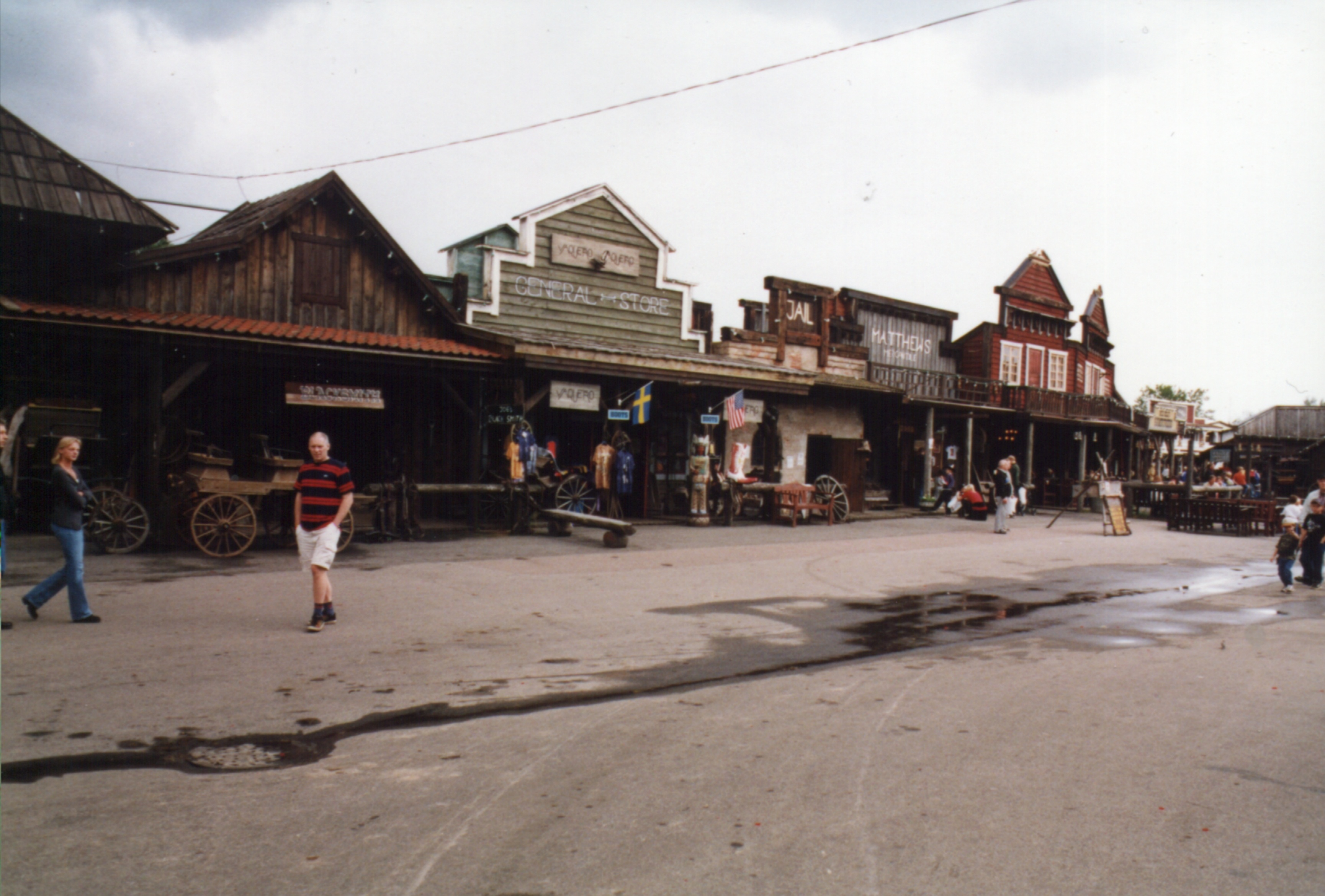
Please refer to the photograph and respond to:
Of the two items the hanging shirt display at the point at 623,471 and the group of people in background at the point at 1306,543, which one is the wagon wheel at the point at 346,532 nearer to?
A: the hanging shirt display at the point at 623,471

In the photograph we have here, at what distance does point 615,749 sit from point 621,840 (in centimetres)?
124

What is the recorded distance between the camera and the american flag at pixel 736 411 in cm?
1950

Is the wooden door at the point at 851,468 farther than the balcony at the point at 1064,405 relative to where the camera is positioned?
No

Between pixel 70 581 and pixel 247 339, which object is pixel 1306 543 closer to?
pixel 70 581

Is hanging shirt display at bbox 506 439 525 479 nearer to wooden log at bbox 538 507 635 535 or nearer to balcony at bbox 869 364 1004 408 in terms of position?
wooden log at bbox 538 507 635 535

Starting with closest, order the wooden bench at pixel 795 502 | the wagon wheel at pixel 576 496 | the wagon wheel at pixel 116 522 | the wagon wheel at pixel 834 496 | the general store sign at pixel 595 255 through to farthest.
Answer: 1. the wagon wheel at pixel 116 522
2. the wagon wheel at pixel 576 496
3. the general store sign at pixel 595 255
4. the wooden bench at pixel 795 502
5. the wagon wheel at pixel 834 496

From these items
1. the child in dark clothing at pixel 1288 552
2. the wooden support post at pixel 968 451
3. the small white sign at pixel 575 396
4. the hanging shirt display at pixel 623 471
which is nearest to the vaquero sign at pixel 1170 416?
the wooden support post at pixel 968 451

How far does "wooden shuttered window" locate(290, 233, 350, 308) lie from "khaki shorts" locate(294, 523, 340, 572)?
9266 mm

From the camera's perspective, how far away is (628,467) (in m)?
19.0

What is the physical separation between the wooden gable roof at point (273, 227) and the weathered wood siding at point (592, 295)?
174 cm

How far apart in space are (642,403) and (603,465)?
1555mm

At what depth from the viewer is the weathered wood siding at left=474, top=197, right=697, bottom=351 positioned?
760 inches

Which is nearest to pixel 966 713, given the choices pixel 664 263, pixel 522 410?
pixel 522 410

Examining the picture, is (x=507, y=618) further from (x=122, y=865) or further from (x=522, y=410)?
(x=522, y=410)
